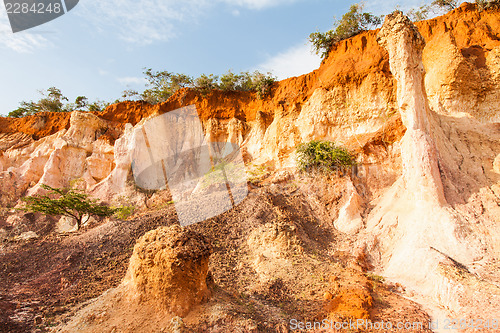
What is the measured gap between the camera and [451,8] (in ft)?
46.4

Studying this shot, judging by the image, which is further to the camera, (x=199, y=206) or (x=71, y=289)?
(x=199, y=206)

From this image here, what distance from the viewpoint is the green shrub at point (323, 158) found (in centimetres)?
1043

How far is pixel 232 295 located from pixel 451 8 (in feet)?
56.5

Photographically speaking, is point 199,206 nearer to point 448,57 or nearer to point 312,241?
point 312,241

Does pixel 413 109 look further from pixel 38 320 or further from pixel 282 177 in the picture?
pixel 38 320

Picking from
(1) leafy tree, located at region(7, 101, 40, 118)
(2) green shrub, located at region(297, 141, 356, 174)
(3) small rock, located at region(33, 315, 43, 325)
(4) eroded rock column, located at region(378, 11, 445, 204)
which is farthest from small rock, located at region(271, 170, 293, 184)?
(1) leafy tree, located at region(7, 101, 40, 118)

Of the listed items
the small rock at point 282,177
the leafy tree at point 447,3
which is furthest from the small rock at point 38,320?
the leafy tree at point 447,3

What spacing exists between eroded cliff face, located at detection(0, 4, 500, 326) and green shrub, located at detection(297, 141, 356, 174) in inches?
23.3

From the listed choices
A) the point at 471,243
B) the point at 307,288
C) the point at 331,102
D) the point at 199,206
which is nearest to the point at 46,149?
the point at 199,206

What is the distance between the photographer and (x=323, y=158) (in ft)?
34.9

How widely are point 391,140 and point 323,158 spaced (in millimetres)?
2591

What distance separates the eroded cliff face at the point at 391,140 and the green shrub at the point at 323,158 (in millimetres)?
591

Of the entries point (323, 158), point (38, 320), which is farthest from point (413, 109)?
point (38, 320)

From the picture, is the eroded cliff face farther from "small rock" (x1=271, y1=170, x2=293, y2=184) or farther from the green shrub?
"small rock" (x1=271, y1=170, x2=293, y2=184)
